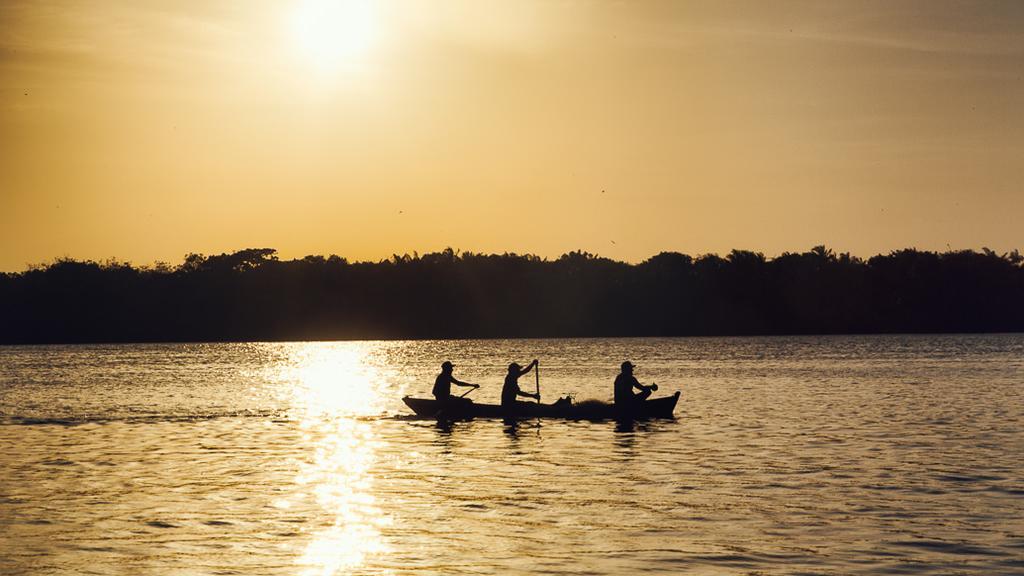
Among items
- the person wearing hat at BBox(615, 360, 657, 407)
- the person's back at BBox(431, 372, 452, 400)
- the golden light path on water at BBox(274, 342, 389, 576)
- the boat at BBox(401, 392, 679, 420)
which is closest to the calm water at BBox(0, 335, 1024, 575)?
the golden light path on water at BBox(274, 342, 389, 576)

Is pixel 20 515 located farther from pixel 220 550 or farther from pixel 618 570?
pixel 618 570

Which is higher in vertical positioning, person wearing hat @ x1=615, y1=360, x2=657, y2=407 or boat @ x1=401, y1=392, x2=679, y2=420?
person wearing hat @ x1=615, y1=360, x2=657, y2=407

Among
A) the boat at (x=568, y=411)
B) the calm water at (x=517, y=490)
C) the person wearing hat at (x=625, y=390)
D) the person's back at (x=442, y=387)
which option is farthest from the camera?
the person's back at (x=442, y=387)

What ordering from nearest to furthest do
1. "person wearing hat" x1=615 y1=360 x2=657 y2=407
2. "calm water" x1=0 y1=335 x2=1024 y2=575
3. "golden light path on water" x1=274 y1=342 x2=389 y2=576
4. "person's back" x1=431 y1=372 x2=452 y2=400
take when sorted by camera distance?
"calm water" x1=0 y1=335 x2=1024 y2=575 → "golden light path on water" x1=274 y1=342 x2=389 y2=576 → "person wearing hat" x1=615 y1=360 x2=657 y2=407 → "person's back" x1=431 y1=372 x2=452 y2=400

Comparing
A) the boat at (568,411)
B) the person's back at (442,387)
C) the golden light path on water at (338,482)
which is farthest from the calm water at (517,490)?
the person's back at (442,387)

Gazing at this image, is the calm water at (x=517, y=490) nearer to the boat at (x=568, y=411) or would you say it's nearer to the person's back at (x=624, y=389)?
the boat at (x=568, y=411)

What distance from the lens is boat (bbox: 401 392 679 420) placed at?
4112 centimetres

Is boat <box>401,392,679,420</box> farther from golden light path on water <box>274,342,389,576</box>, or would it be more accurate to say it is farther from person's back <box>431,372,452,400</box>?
golden light path on water <box>274,342,389,576</box>

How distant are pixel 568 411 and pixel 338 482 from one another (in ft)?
52.3

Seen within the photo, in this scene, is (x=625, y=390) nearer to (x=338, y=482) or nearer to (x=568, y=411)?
(x=568, y=411)

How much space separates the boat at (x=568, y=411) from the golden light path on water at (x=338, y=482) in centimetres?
312

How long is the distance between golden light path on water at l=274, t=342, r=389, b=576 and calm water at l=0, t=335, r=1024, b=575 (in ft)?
0.31

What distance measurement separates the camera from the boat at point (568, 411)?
41.1m

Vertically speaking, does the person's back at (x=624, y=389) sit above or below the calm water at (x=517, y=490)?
above
